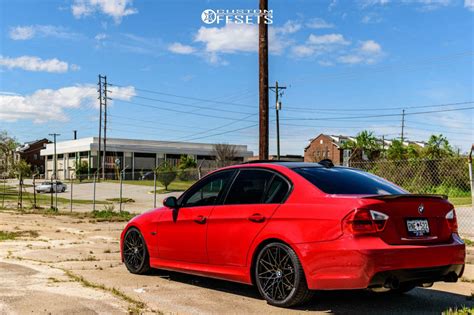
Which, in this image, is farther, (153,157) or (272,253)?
(153,157)

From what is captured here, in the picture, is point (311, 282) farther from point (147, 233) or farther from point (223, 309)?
point (147, 233)

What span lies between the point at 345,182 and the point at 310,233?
2.81ft

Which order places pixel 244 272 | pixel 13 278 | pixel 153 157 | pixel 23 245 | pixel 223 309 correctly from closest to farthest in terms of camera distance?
pixel 223 309
pixel 244 272
pixel 13 278
pixel 23 245
pixel 153 157

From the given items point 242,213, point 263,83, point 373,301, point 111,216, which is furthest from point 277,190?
point 111,216

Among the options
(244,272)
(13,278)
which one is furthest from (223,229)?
(13,278)

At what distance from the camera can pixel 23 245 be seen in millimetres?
11008

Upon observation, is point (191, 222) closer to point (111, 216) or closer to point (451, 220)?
point (451, 220)

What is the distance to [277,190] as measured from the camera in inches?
231

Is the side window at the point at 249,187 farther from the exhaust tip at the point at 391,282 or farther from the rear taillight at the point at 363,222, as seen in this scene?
the exhaust tip at the point at 391,282

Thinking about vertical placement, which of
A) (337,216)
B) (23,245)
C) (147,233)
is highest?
(337,216)

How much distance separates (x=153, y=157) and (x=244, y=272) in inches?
4188

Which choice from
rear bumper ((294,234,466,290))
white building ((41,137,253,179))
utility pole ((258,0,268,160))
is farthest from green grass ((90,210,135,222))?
white building ((41,137,253,179))

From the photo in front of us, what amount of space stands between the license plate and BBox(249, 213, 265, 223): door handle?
151 cm

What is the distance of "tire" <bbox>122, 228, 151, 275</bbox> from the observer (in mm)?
7551
